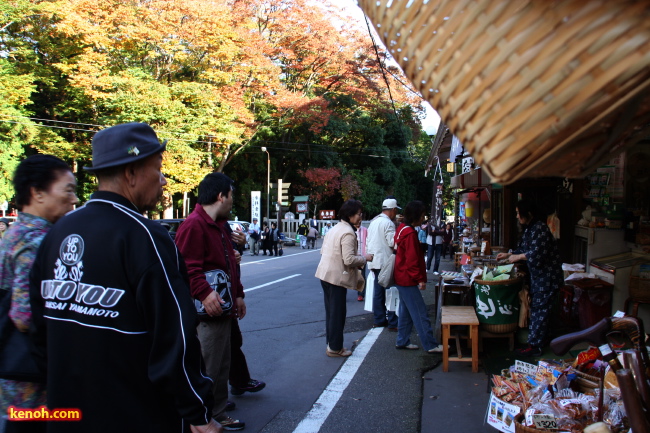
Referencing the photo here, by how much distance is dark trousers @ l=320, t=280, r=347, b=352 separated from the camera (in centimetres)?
616

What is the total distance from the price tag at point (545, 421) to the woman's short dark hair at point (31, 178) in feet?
9.89

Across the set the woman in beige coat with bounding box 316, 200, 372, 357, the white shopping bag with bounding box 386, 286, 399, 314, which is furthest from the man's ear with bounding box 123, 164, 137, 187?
the white shopping bag with bounding box 386, 286, 399, 314

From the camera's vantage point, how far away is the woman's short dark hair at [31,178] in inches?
98.7

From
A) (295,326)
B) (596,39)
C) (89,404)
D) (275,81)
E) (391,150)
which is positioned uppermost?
(275,81)

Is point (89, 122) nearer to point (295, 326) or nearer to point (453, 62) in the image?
point (295, 326)

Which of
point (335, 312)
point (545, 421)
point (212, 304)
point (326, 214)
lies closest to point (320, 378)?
point (335, 312)

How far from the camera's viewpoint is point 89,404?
1.72 metres

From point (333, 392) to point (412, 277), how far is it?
5.80 feet

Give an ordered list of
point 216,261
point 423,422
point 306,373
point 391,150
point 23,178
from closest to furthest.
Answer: point 23,178 < point 216,261 < point 423,422 < point 306,373 < point 391,150

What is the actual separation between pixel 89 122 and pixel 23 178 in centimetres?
2860

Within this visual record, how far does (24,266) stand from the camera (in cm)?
230

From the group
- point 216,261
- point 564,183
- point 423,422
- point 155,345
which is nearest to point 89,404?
point 155,345

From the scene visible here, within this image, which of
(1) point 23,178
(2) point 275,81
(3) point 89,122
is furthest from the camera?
(2) point 275,81

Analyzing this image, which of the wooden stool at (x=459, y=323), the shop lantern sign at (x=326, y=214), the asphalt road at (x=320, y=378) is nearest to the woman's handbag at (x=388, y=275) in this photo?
the asphalt road at (x=320, y=378)
